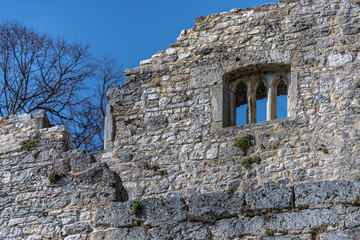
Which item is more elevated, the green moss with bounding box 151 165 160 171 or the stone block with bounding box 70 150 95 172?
the green moss with bounding box 151 165 160 171

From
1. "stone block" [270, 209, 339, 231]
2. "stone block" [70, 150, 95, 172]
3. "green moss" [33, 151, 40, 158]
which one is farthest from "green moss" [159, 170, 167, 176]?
"stone block" [270, 209, 339, 231]

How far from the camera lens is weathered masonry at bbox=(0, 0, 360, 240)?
Answer: 8391 mm

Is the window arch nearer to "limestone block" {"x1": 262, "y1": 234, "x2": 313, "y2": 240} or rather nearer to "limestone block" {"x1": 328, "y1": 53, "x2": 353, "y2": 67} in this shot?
"limestone block" {"x1": 328, "y1": 53, "x2": 353, "y2": 67}

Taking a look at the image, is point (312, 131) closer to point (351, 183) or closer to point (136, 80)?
point (136, 80)

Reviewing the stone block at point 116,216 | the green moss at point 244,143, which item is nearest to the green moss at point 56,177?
the stone block at point 116,216

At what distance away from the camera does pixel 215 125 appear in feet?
39.5

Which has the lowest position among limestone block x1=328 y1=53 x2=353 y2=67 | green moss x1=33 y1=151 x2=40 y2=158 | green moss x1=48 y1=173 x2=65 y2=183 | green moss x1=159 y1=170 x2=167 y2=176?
green moss x1=48 y1=173 x2=65 y2=183

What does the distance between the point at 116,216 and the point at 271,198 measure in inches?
61.6

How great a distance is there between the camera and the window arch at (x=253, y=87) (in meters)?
12.2

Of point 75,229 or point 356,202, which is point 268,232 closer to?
point 356,202

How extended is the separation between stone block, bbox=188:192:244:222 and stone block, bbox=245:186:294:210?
0.35ft

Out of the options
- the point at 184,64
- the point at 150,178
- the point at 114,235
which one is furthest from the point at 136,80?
the point at 114,235

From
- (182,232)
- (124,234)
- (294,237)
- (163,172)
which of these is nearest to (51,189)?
(124,234)

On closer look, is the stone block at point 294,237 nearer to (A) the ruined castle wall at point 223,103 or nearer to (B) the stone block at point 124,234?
(B) the stone block at point 124,234
